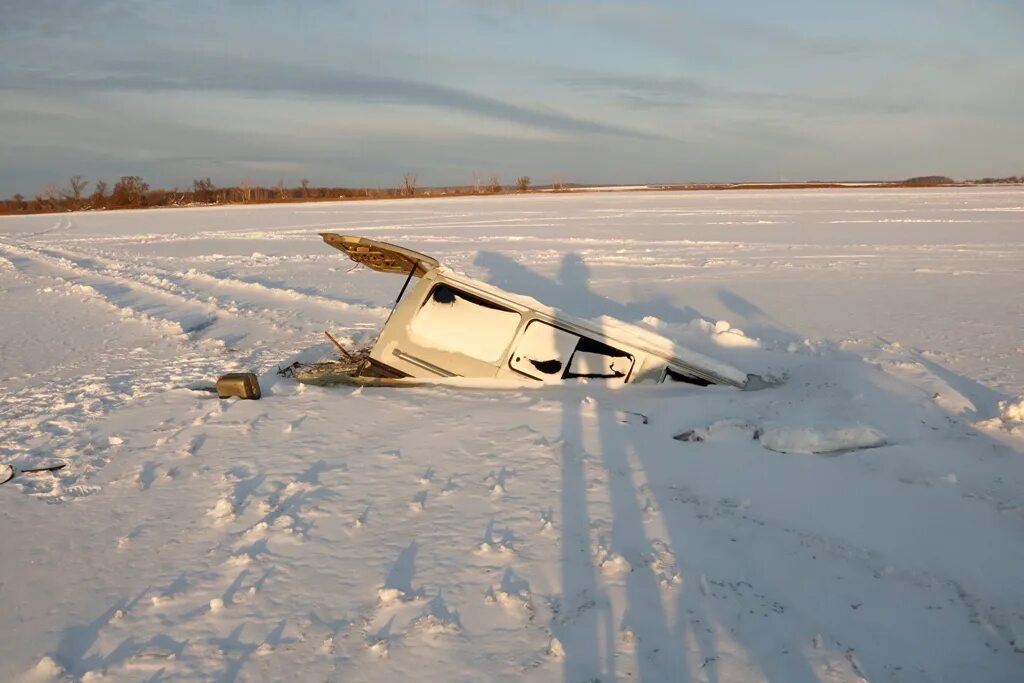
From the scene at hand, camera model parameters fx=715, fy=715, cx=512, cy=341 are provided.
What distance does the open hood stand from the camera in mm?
6871

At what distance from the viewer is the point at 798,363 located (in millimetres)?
8602

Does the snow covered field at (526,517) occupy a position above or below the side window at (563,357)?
below

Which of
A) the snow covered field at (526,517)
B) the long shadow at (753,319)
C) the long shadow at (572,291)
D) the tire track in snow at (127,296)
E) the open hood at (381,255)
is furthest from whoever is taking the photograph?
the long shadow at (572,291)

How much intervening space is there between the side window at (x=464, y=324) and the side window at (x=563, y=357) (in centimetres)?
19

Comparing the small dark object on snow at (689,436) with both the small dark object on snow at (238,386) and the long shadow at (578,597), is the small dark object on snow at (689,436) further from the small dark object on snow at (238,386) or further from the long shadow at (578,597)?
the small dark object on snow at (238,386)

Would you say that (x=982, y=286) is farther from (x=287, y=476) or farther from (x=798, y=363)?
(x=287, y=476)

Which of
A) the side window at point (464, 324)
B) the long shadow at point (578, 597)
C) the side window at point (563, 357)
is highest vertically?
the side window at point (464, 324)

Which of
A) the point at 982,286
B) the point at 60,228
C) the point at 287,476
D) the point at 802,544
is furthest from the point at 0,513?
the point at 60,228

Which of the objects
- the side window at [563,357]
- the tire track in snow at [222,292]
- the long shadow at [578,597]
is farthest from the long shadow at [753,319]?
the tire track in snow at [222,292]

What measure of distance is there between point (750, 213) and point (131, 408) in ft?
91.5

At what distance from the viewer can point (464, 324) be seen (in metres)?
7.06

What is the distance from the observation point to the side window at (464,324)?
6.97 meters

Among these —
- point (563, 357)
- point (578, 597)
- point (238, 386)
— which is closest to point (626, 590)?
point (578, 597)

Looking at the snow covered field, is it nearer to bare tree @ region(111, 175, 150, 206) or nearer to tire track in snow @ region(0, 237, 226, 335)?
tire track in snow @ region(0, 237, 226, 335)
